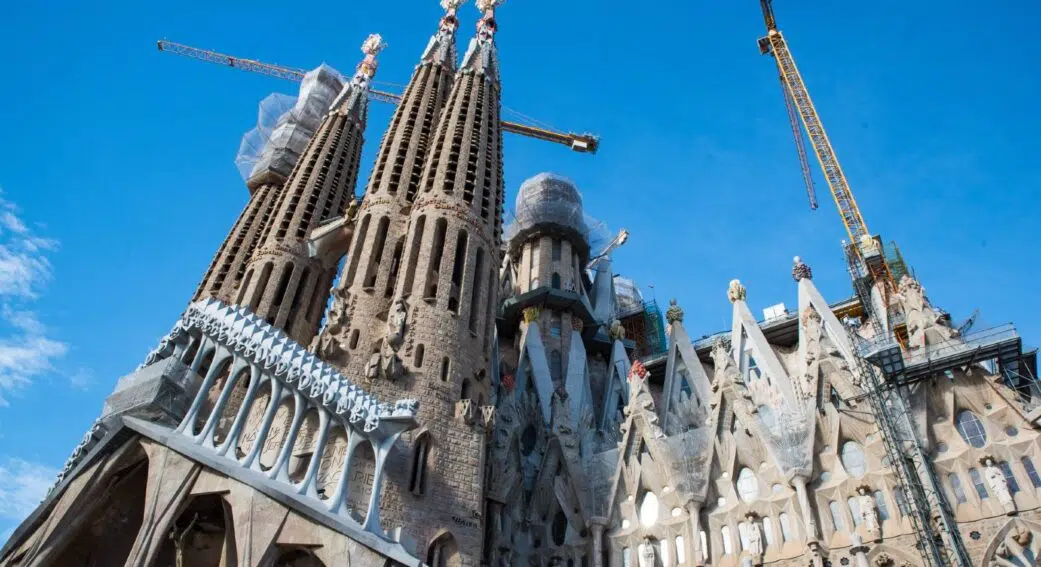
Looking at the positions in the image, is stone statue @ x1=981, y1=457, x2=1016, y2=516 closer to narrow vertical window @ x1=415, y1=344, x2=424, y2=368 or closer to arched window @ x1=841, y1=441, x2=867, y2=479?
arched window @ x1=841, y1=441, x2=867, y2=479

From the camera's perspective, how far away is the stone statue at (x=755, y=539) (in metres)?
18.3

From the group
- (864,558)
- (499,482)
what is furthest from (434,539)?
(864,558)

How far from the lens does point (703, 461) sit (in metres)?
20.6

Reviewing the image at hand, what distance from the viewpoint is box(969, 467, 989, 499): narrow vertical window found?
16359 millimetres

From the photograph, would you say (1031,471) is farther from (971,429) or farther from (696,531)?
(696,531)

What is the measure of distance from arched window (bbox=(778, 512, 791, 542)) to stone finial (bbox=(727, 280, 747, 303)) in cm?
1215

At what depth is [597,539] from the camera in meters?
20.5

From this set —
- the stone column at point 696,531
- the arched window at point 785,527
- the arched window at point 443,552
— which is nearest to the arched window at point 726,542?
the stone column at point 696,531

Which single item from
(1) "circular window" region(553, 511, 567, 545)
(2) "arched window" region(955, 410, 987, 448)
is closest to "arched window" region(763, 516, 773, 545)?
(2) "arched window" region(955, 410, 987, 448)

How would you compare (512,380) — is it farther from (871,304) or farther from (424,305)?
(871,304)

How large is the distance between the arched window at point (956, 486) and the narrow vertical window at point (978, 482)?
0.26m

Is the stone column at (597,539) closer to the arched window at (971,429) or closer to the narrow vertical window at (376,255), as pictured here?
the arched window at (971,429)

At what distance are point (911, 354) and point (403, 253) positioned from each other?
13.4m

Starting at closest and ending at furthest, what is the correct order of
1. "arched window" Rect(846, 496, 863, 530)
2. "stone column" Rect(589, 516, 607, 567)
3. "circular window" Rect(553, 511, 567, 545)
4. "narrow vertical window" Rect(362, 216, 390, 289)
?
"arched window" Rect(846, 496, 863, 530)
"stone column" Rect(589, 516, 607, 567)
"circular window" Rect(553, 511, 567, 545)
"narrow vertical window" Rect(362, 216, 390, 289)
